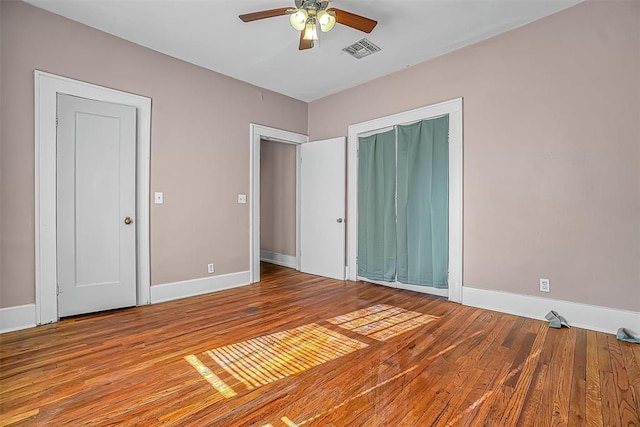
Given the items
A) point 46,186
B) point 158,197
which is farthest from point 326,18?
point 46,186

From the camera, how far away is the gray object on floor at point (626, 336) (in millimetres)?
2374

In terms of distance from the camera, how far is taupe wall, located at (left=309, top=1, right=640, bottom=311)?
8.22 feet

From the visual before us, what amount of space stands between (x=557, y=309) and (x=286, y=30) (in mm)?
3718

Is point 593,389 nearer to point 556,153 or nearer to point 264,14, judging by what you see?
point 556,153

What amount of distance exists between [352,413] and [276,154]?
4879mm

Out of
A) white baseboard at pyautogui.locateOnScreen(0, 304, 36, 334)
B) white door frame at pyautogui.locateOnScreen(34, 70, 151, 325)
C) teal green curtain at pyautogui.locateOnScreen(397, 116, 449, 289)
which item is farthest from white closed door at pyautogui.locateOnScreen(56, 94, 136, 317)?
teal green curtain at pyautogui.locateOnScreen(397, 116, 449, 289)

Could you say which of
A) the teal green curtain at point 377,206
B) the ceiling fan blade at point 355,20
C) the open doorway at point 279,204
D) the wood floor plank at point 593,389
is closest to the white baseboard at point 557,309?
the wood floor plank at point 593,389

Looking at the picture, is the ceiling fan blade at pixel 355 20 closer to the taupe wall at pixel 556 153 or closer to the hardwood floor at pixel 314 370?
the taupe wall at pixel 556 153

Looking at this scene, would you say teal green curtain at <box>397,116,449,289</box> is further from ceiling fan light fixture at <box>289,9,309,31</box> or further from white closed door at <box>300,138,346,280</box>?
ceiling fan light fixture at <box>289,9,309,31</box>

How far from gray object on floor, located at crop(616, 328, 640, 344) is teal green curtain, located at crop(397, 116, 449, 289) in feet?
4.76

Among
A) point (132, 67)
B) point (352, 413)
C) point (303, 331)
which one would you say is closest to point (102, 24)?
point (132, 67)

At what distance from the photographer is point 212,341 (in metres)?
2.44

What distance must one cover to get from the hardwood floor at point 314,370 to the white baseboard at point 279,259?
229 cm

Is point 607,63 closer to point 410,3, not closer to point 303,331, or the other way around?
point 410,3
